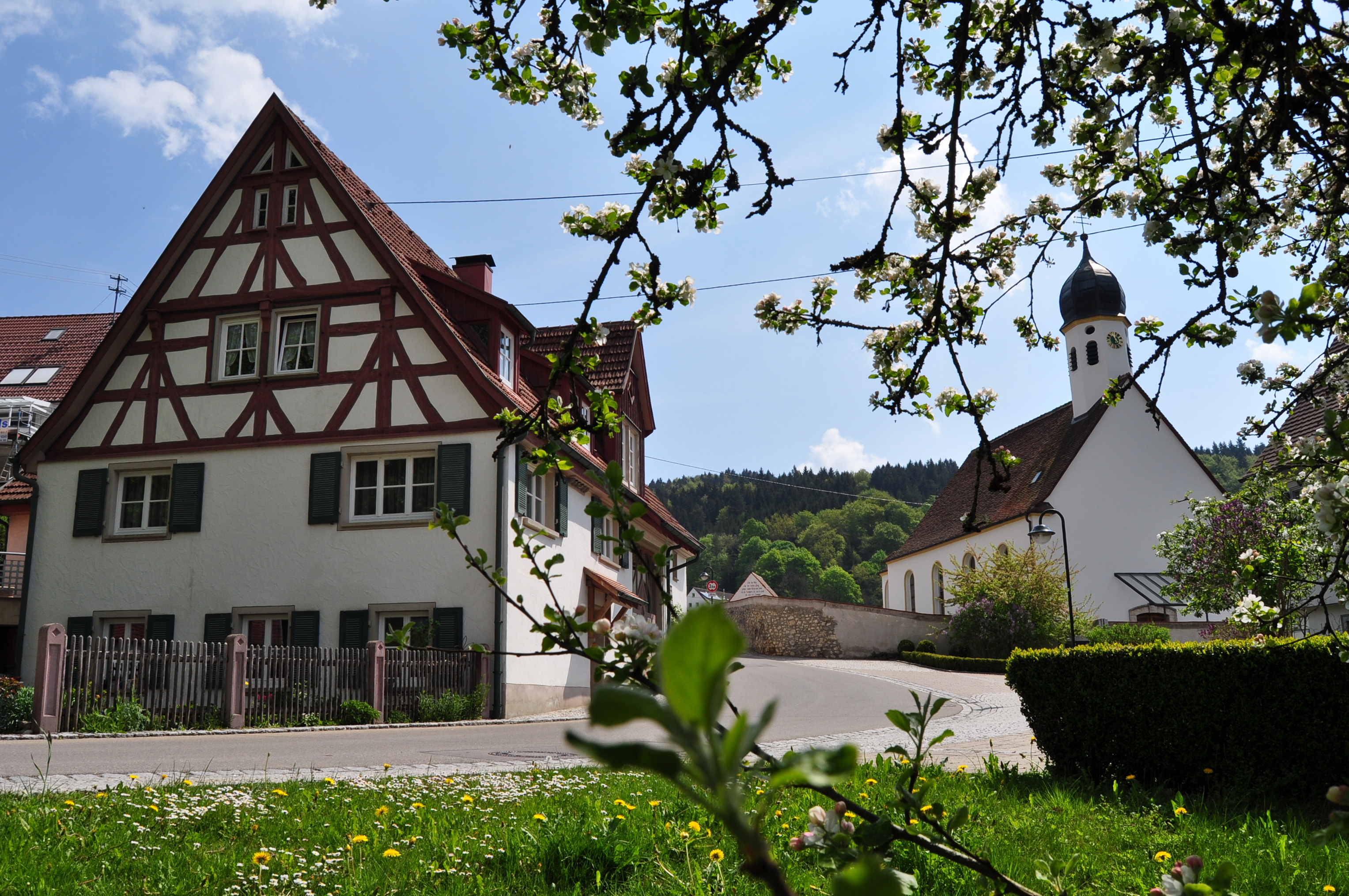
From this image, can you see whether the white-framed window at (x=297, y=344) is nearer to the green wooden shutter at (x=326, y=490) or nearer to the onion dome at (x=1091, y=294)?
the green wooden shutter at (x=326, y=490)

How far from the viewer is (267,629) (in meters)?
16.9

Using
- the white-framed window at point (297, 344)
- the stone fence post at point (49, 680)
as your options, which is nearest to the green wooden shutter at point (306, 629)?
the stone fence post at point (49, 680)

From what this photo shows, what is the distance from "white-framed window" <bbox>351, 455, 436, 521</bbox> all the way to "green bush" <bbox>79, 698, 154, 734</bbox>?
4.56 metres

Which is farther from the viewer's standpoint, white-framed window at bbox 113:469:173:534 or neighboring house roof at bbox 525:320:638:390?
neighboring house roof at bbox 525:320:638:390

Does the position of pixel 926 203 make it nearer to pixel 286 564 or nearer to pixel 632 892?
pixel 632 892

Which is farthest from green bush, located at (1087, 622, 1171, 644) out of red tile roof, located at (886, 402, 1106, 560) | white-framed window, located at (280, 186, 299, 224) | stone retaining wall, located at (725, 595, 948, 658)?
white-framed window, located at (280, 186, 299, 224)

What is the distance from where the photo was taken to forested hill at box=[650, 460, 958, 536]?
118 m

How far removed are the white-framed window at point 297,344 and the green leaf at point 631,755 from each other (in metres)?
18.0

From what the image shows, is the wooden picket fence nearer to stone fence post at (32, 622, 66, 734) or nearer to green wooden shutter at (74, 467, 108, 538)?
stone fence post at (32, 622, 66, 734)

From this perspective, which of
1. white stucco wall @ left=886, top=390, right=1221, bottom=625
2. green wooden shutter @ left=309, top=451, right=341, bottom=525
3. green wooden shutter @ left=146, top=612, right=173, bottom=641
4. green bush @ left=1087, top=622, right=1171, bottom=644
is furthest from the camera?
white stucco wall @ left=886, top=390, right=1221, bottom=625

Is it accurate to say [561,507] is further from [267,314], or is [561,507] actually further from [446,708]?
[267,314]

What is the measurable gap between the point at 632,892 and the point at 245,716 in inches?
480

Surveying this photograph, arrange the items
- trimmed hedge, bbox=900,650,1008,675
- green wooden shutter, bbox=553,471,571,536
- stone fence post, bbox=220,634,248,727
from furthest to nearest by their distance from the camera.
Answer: trimmed hedge, bbox=900,650,1008,675 → green wooden shutter, bbox=553,471,571,536 → stone fence post, bbox=220,634,248,727

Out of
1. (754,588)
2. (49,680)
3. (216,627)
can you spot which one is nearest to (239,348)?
(216,627)
